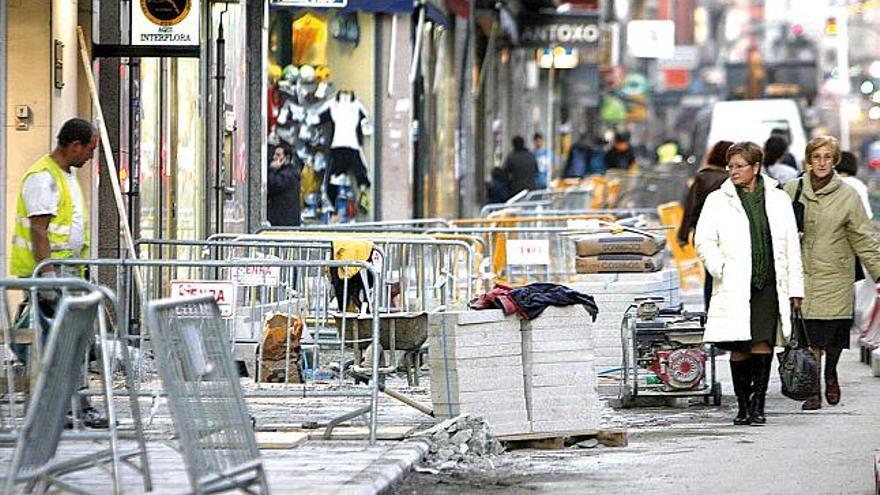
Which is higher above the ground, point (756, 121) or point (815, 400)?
point (756, 121)

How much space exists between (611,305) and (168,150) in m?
5.41

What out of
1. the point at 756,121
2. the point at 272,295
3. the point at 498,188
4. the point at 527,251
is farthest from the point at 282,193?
the point at 498,188

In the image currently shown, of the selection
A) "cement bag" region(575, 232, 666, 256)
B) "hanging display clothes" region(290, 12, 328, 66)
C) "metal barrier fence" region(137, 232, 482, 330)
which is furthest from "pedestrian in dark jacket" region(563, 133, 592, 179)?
"metal barrier fence" region(137, 232, 482, 330)

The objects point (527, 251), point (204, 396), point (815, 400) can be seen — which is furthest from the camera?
point (527, 251)

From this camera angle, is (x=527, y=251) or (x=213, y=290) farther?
(x=527, y=251)

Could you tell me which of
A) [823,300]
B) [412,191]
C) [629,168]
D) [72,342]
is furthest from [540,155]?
[72,342]

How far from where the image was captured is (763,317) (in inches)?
556

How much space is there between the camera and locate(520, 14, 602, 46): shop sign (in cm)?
4622

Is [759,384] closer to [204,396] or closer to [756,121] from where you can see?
[204,396]

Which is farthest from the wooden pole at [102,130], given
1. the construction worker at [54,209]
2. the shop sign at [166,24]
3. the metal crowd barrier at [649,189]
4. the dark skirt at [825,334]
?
the metal crowd barrier at [649,189]

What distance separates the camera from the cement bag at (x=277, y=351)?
1296cm

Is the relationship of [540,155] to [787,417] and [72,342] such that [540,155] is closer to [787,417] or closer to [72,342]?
[787,417]

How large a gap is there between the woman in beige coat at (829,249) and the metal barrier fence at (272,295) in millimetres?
3326

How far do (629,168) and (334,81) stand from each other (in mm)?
23621
